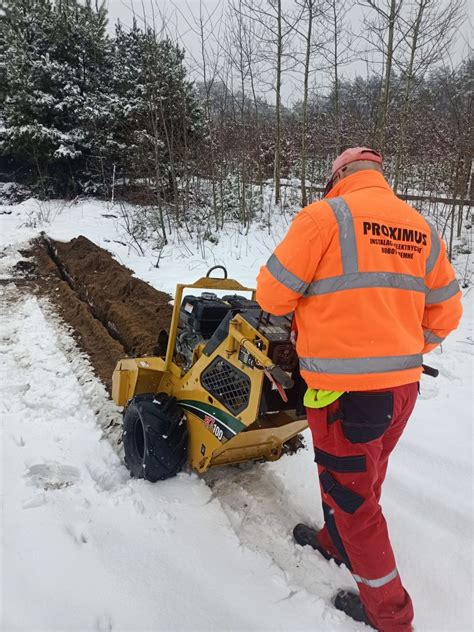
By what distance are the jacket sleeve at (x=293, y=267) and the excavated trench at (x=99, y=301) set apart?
2652mm

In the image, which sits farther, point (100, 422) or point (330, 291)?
point (100, 422)

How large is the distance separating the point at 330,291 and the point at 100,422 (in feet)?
9.30

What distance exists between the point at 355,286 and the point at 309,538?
1.72 meters

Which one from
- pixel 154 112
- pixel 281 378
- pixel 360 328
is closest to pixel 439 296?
pixel 360 328

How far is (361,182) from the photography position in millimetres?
2225

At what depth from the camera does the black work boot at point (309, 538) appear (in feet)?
9.04

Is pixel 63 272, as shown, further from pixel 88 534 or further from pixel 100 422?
pixel 88 534

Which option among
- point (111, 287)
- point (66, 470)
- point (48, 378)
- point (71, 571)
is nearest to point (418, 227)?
point (71, 571)

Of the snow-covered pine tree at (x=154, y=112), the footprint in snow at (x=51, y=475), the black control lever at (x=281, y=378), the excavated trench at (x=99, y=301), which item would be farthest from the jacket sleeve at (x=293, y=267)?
the snow-covered pine tree at (x=154, y=112)

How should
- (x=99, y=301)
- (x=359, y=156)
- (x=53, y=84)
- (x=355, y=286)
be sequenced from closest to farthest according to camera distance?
1. (x=355, y=286)
2. (x=359, y=156)
3. (x=99, y=301)
4. (x=53, y=84)

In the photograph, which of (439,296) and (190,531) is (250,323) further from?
(190,531)

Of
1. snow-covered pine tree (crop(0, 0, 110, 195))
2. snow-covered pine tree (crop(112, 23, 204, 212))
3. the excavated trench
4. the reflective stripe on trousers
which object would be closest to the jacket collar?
the reflective stripe on trousers

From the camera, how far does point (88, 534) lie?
9.05 feet

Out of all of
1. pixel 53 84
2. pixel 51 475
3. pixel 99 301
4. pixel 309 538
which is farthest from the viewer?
pixel 53 84
